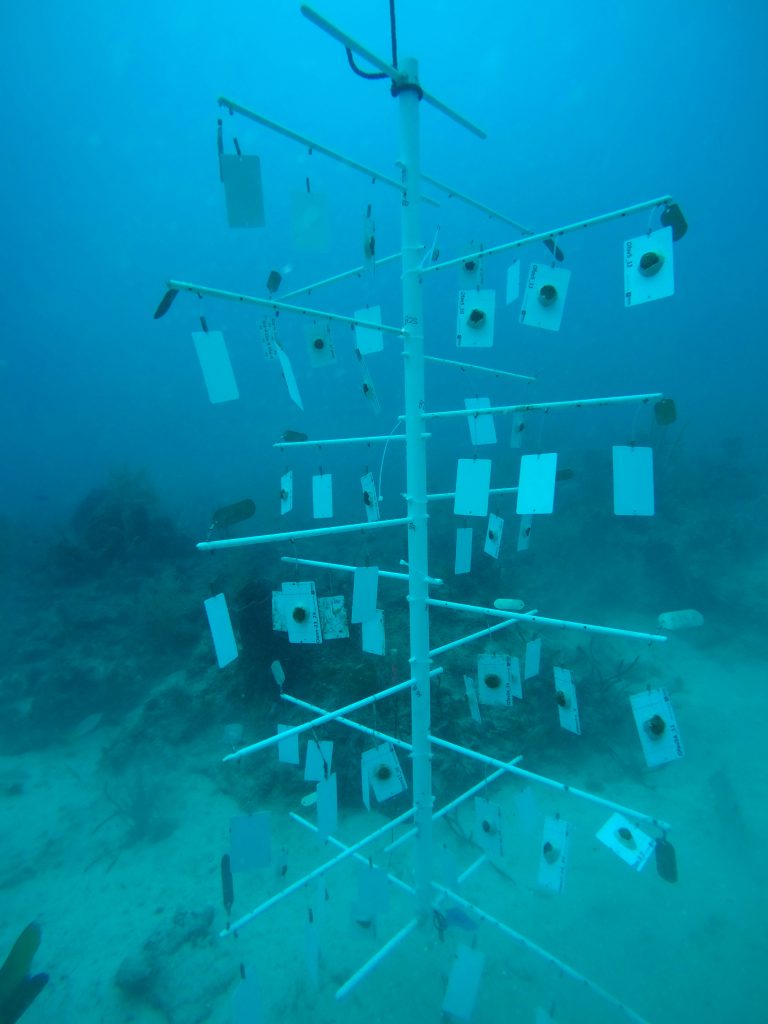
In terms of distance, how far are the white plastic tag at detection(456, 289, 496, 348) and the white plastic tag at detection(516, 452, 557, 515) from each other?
1.79ft

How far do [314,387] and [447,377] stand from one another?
11580 mm

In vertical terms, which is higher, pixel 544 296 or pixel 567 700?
pixel 544 296

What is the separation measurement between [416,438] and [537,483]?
64cm

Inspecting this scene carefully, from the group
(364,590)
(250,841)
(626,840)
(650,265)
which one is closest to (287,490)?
(364,590)

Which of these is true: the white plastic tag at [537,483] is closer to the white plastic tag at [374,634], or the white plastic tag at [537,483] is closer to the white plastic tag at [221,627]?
the white plastic tag at [374,634]

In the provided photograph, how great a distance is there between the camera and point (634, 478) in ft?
5.04

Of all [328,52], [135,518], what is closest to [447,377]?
[328,52]

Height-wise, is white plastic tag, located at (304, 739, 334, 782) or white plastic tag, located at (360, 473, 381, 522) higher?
white plastic tag, located at (360, 473, 381, 522)

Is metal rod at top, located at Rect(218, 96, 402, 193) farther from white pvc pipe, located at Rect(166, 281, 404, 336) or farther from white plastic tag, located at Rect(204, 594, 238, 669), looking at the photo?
white plastic tag, located at Rect(204, 594, 238, 669)

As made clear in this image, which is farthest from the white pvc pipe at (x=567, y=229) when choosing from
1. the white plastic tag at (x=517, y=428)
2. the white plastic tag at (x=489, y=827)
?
the white plastic tag at (x=489, y=827)

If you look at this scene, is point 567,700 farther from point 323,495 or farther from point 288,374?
point 288,374

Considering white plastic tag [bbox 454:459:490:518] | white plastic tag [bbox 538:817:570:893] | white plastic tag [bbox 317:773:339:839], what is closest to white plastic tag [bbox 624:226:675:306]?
white plastic tag [bbox 454:459:490:518]

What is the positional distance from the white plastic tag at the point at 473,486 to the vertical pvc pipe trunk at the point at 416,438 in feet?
1.01

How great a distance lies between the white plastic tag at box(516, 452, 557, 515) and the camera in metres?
1.55
